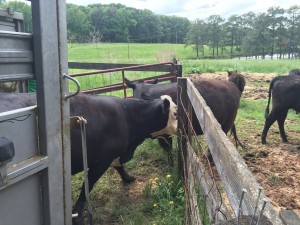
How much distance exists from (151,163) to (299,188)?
2.32 meters

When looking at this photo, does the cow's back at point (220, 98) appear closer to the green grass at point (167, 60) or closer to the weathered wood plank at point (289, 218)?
the weathered wood plank at point (289, 218)

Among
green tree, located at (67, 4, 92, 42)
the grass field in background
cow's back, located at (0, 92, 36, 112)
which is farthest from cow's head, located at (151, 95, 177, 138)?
green tree, located at (67, 4, 92, 42)

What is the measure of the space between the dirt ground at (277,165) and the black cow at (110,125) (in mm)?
1694

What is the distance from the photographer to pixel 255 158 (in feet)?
20.5

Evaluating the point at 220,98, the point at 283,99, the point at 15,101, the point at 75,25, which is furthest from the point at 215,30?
the point at 15,101

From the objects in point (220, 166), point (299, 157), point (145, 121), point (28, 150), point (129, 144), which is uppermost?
point (28, 150)

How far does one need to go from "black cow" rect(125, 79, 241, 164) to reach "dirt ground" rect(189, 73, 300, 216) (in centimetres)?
89

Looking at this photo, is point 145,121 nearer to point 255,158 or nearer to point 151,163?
point 151,163

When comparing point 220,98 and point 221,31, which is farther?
point 221,31

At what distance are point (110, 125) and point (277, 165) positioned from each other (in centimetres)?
341

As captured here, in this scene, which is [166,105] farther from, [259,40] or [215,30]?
[215,30]

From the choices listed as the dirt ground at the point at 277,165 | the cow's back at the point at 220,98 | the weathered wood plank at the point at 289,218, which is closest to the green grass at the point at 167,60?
the dirt ground at the point at 277,165

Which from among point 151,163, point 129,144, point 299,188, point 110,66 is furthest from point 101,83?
point 299,188

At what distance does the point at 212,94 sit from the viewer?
595 cm
